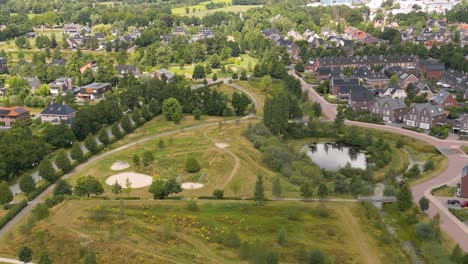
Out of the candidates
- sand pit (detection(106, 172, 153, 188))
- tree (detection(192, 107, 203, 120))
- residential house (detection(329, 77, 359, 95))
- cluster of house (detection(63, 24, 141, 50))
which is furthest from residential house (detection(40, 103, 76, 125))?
cluster of house (detection(63, 24, 141, 50))

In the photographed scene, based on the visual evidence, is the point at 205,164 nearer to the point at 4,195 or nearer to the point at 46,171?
the point at 46,171

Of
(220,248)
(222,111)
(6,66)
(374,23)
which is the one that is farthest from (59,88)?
(374,23)

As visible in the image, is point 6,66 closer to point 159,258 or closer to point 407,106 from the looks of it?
point 407,106

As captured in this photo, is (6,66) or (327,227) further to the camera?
(6,66)

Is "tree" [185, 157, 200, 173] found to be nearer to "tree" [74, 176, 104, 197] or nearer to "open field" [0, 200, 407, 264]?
"open field" [0, 200, 407, 264]

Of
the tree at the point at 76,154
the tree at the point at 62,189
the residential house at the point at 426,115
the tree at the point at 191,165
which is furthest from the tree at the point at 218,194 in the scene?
the residential house at the point at 426,115

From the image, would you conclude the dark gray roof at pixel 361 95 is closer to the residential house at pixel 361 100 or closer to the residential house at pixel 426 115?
the residential house at pixel 361 100

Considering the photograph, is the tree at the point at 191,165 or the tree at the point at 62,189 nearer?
the tree at the point at 62,189
